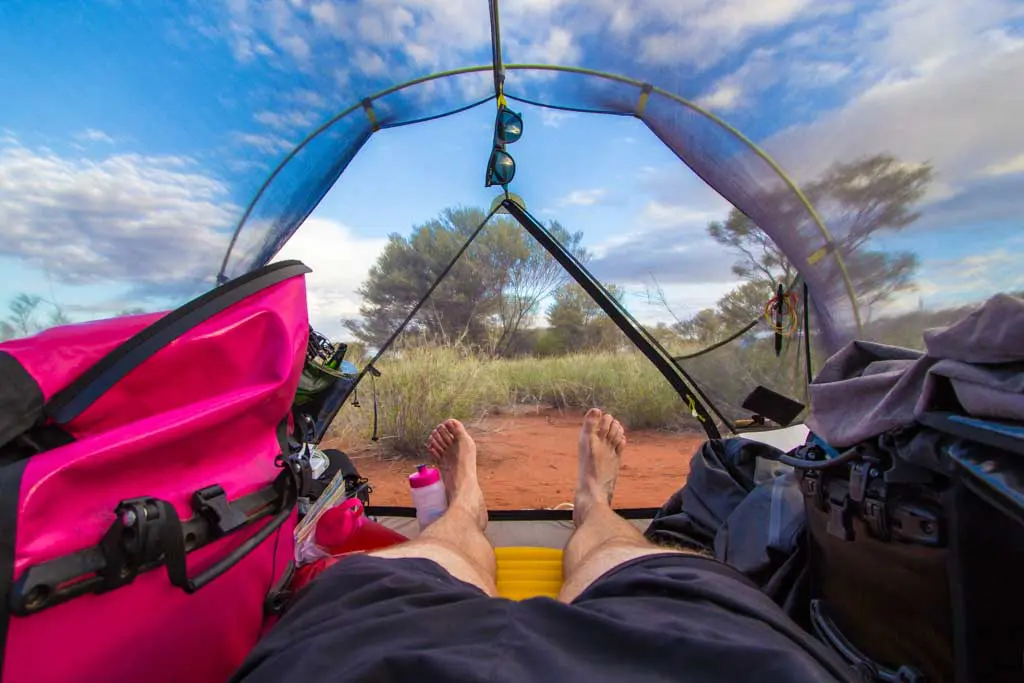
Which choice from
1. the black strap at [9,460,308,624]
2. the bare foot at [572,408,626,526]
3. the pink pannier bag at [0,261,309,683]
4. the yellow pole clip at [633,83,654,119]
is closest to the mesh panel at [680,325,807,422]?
the bare foot at [572,408,626,526]

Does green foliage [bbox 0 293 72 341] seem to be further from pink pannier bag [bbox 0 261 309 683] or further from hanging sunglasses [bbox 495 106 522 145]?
hanging sunglasses [bbox 495 106 522 145]

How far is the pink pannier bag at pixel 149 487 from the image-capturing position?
58 centimetres

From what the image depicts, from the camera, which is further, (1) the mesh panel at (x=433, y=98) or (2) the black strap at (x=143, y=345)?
(1) the mesh panel at (x=433, y=98)

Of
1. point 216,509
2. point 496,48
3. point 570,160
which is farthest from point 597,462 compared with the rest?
point 496,48

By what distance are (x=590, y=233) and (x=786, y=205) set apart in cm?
92

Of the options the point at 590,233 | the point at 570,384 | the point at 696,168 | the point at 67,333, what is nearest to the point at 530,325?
the point at 570,384

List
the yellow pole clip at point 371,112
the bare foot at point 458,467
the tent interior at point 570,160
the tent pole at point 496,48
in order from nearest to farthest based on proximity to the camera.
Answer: the tent interior at point 570,160
the bare foot at point 458,467
the tent pole at point 496,48
the yellow pole clip at point 371,112

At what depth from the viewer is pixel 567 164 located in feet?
8.59

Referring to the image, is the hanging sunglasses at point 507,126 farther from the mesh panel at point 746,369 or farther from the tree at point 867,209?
the mesh panel at point 746,369

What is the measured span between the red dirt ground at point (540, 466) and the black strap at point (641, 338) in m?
0.62

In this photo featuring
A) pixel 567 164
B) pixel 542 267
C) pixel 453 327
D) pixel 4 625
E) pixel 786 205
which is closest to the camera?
pixel 4 625

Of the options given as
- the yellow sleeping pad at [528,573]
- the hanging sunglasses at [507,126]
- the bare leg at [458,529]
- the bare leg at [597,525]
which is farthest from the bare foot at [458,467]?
the hanging sunglasses at [507,126]

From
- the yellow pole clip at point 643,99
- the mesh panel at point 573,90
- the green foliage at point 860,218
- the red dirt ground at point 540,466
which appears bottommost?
the red dirt ground at point 540,466

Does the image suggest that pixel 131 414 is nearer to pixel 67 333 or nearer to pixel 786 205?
pixel 67 333
